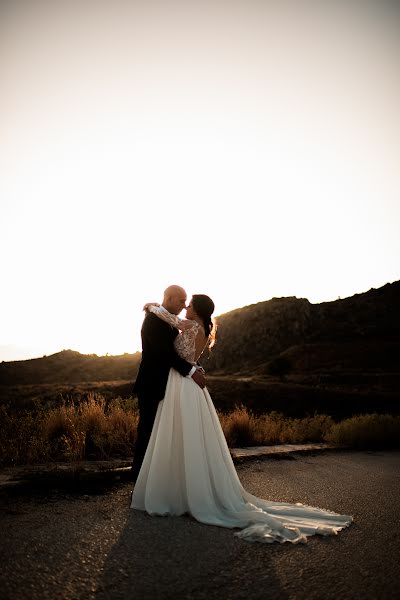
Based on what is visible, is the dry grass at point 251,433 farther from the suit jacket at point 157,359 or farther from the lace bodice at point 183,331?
the lace bodice at point 183,331

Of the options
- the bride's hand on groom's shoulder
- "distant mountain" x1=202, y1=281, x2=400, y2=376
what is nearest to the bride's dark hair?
the bride's hand on groom's shoulder

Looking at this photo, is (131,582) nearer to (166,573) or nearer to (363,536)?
(166,573)

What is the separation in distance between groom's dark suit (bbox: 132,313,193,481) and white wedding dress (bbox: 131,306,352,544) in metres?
0.10

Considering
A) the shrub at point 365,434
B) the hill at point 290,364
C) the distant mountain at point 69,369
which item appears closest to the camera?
the shrub at point 365,434

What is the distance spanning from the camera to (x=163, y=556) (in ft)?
10.9

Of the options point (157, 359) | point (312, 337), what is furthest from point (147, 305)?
point (312, 337)

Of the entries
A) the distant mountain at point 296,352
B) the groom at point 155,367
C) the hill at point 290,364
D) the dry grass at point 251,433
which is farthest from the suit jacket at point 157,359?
the distant mountain at point 296,352

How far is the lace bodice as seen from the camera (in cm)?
505

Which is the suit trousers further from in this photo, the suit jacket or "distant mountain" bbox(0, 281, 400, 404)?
"distant mountain" bbox(0, 281, 400, 404)

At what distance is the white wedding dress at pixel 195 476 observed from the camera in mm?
4258

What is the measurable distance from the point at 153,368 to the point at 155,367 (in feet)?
0.11

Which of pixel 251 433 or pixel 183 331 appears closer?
pixel 183 331

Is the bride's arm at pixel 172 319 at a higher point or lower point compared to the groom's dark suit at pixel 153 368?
higher

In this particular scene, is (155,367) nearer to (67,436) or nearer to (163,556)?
(163,556)
